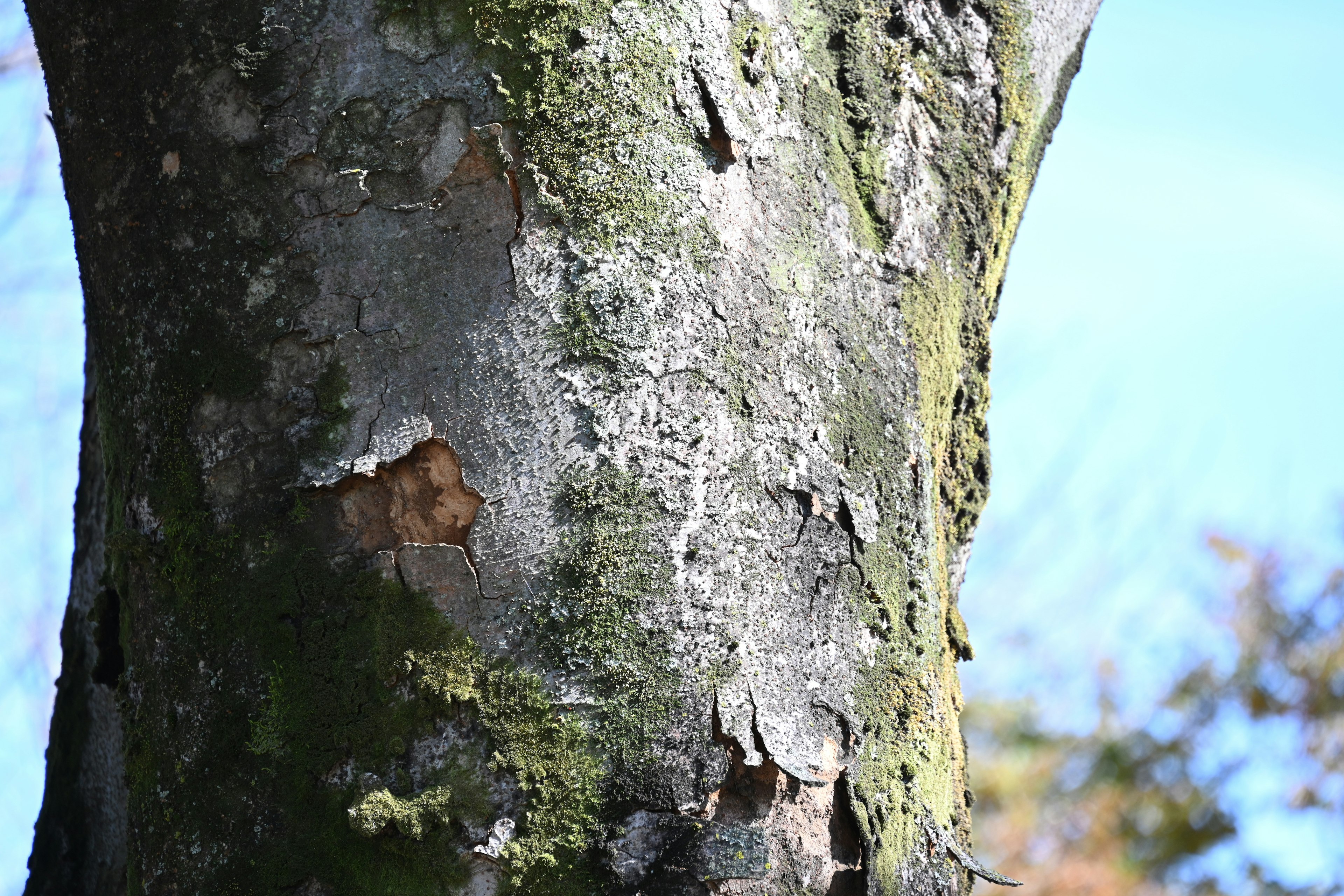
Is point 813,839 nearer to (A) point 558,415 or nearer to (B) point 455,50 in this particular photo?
(A) point 558,415

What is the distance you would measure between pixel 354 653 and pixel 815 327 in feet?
1.57

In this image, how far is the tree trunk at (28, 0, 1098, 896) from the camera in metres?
0.76

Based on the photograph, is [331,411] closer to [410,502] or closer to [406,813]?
[410,502]

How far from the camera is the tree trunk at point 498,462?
2.51 feet

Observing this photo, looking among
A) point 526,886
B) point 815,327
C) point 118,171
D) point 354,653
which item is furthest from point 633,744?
point 118,171

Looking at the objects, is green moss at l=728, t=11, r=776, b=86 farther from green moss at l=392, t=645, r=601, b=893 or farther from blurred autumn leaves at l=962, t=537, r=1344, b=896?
Result: blurred autumn leaves at l=962, t=537, r=1344, b=896

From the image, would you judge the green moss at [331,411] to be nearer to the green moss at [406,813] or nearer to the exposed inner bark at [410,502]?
the exposed inner bark at [410,502]

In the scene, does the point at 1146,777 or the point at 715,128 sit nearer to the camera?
the point at 715,128

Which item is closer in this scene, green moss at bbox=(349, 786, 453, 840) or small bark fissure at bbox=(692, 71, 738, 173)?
green moss at bbox=(349, 786, 453, 840)

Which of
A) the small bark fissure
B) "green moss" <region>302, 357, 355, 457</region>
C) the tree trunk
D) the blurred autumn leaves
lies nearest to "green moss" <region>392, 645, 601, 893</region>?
the tree trunk

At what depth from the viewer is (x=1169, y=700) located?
10.3 m

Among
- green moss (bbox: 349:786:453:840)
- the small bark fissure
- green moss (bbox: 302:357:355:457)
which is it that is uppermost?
the small bark fissure

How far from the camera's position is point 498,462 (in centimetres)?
80

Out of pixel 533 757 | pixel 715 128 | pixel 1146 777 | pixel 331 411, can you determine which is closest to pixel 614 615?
pixel 533 757
